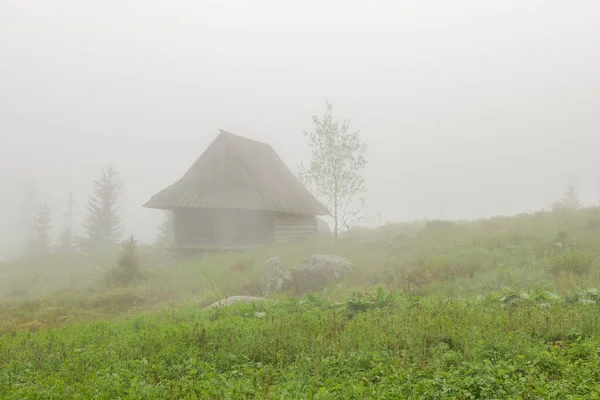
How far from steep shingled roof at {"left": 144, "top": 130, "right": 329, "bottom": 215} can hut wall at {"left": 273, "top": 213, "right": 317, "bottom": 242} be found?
34.1 inches

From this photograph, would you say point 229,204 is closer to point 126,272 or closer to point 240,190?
point 240,190

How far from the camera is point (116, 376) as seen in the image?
4.96 meters

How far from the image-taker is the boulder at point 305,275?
13516 mm

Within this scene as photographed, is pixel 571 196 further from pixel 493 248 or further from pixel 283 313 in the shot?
pixel 283 313

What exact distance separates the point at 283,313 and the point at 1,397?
4.42 meters

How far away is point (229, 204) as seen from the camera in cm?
2242

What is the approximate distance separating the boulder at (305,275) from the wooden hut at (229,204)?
8.01 metres

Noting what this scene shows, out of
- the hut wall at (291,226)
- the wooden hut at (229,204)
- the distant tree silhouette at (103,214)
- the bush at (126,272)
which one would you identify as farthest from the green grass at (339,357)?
the distant tree silhouette at (103,214)

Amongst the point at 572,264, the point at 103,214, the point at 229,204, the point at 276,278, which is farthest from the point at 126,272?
the point at 103,214

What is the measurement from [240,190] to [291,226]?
4290 mm

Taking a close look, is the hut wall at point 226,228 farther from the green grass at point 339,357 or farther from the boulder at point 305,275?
the green grass at point 339,357

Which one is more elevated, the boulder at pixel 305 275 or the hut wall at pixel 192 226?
the hut wall at pixel 192 226

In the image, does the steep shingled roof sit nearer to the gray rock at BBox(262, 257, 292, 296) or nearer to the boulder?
the gray rock at BBox(262, 257, 292, 296)

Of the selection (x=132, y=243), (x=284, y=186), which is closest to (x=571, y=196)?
(x=284, y=186)
